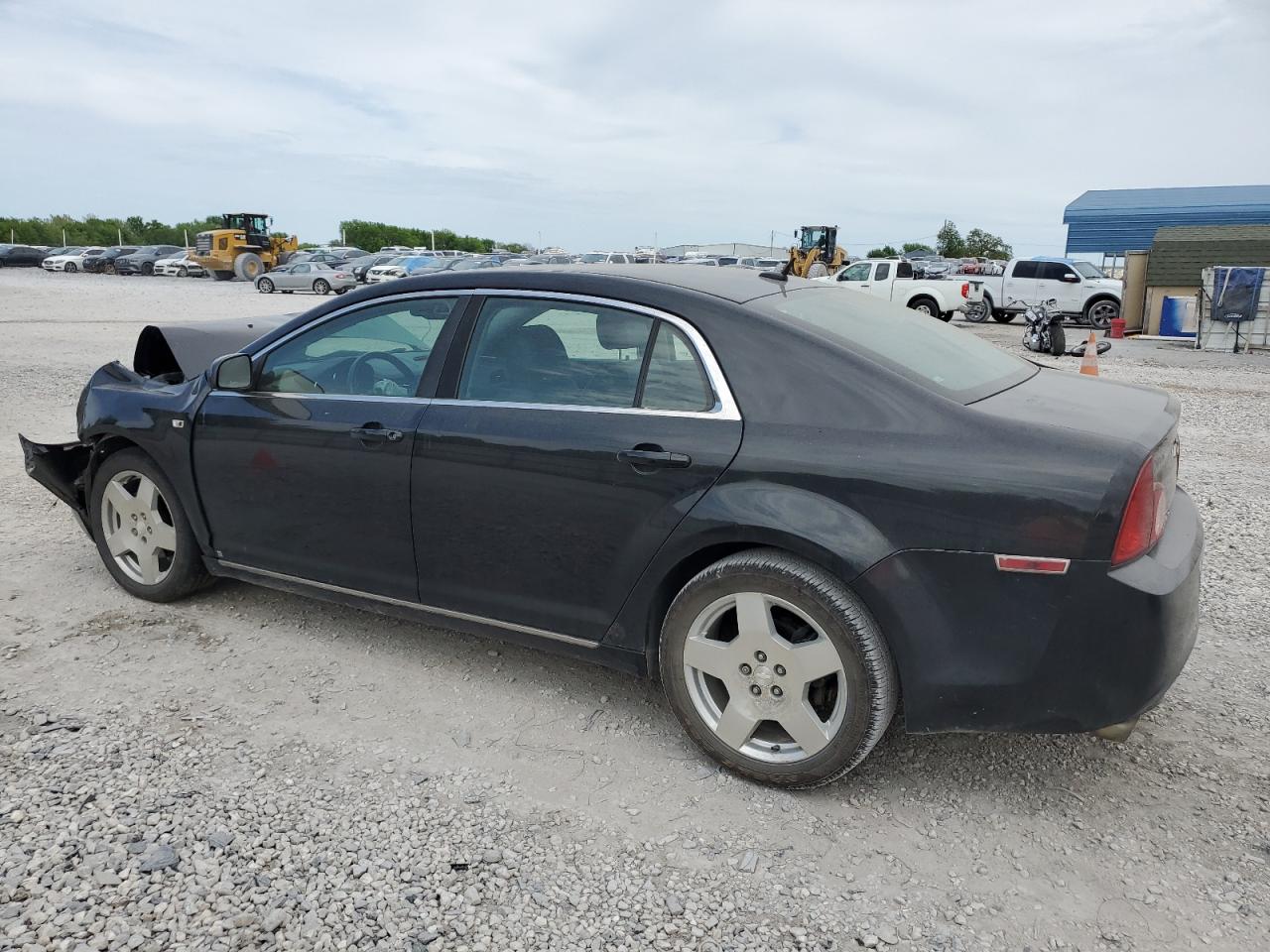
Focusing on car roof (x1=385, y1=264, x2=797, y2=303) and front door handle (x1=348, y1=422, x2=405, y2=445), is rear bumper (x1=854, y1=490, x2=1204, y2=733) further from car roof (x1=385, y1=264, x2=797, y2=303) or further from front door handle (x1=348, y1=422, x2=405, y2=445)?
front door handle (x1=348, y1=422, x2=405, y2=445)

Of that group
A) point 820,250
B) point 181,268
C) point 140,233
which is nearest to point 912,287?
point 820,250

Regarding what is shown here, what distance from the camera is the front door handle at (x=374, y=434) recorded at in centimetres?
351

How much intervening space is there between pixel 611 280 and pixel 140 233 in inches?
3701

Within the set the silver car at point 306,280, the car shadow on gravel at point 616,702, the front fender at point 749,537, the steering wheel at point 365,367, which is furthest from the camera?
the silver car at point 306,280

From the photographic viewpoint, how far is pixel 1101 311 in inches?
935

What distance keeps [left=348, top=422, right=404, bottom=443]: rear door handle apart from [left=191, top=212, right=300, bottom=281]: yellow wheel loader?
42556 millimetres

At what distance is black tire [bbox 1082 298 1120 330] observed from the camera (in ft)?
76.6

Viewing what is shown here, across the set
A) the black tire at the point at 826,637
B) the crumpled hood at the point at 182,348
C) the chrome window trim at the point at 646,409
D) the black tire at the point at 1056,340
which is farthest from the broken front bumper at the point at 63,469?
the black tire at the point at 1056,340

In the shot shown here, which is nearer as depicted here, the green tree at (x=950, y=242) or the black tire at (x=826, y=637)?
the black tire at (x=826, y=637)

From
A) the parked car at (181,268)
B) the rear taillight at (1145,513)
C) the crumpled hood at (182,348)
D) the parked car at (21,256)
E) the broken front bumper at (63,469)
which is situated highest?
the parked car at (21,256)

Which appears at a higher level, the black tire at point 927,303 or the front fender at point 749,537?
the black tire at point 927,303

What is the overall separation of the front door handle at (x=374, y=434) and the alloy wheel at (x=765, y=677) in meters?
1.35

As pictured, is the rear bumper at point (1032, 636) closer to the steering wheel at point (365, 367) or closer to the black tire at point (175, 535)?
the steering wheel at point (365, 367)

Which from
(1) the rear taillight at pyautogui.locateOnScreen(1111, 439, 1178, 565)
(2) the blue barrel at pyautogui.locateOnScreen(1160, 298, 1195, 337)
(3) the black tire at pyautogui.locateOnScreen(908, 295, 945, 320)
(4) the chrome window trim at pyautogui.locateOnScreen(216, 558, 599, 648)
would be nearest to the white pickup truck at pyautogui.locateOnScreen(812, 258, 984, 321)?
(3) the black tire at pyautogui.locateOnScreen(908, 295, 945, 320)
